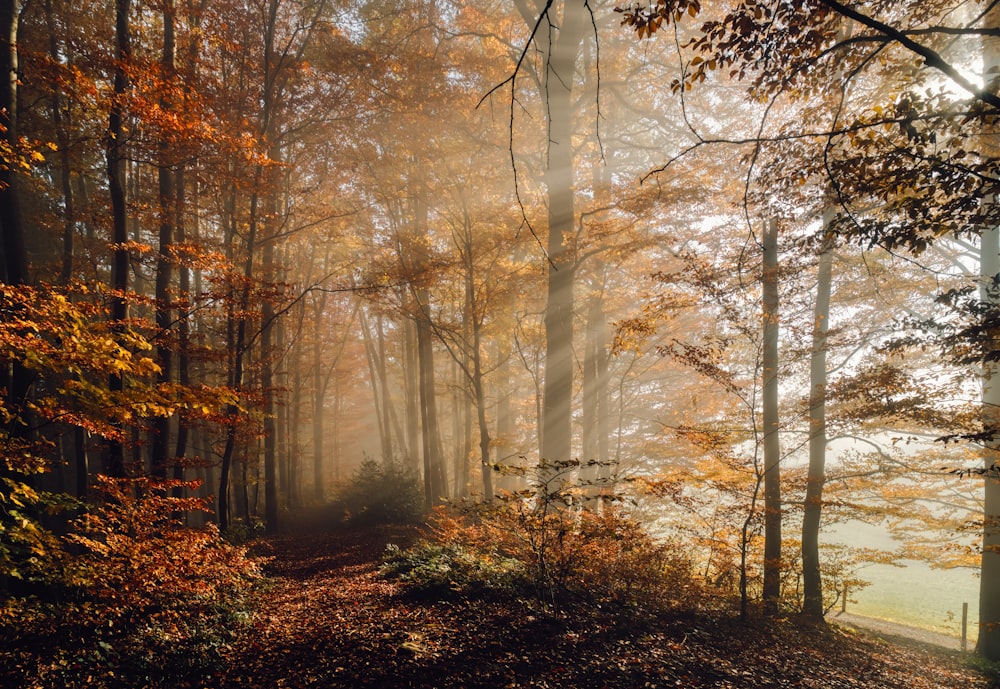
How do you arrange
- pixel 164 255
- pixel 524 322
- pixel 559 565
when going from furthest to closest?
1. pixel 524 322
2. pixel 164 255
3. pixel 559 565

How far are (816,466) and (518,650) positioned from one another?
8124mm

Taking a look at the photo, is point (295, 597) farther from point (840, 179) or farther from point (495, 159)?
point (495, 159)

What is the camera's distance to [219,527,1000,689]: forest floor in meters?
4.43

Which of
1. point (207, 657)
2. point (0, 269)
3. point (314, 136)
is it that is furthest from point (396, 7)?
point (207, 657)

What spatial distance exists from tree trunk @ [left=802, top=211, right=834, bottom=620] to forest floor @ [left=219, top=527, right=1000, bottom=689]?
1.53 meters

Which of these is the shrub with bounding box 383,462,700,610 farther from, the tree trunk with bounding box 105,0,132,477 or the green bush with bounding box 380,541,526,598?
the tree trunk with bounding box 105,0,132,477

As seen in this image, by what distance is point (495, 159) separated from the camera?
13094 mm

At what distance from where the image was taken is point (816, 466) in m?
9.89

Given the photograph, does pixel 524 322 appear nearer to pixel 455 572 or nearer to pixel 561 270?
pixel 561 270

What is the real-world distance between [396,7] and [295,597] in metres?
15.2

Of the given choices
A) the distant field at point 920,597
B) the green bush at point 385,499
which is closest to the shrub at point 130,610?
the green bush at point 385,499

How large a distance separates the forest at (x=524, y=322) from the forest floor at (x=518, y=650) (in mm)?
49

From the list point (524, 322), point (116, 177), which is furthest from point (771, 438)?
point (116, 177)

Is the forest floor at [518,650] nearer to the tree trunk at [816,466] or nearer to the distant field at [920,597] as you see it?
the tree trunk at [816,466]
